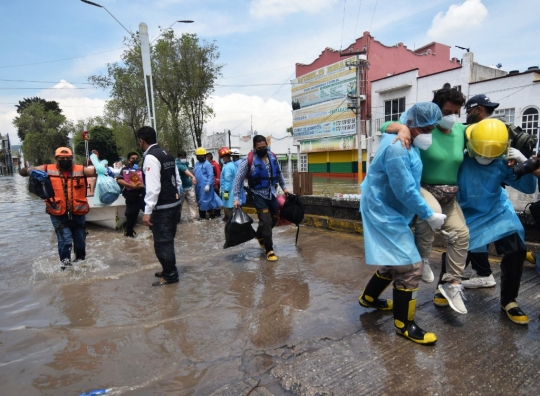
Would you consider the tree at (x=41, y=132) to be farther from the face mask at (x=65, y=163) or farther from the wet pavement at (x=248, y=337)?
the wet pavement at (x=248, y=337)

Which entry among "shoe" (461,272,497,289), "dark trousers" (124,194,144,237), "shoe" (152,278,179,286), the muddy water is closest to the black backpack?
the muddy water

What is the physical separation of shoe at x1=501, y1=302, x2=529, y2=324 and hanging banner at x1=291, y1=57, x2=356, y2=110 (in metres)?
24.1

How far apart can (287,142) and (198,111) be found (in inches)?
578

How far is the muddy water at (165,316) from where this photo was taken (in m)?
2.43

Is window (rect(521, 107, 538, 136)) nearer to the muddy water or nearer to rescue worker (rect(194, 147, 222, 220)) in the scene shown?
rescue worker (rect(194, 147, 222, 220))

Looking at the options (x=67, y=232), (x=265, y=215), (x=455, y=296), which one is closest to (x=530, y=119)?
(x=265, y=215)

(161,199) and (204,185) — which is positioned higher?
(161,199)

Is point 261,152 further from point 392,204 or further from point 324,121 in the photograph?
point 324,121

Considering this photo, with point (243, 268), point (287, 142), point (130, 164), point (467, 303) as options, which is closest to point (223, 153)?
point (130, 164)

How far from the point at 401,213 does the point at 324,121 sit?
27.4m

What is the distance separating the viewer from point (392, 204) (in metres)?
2.65

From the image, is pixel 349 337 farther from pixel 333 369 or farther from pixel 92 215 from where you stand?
pixel 92 215

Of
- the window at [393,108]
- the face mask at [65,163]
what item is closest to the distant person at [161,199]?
the face mask at [65,163]

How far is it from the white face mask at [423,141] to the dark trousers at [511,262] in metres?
1.02
